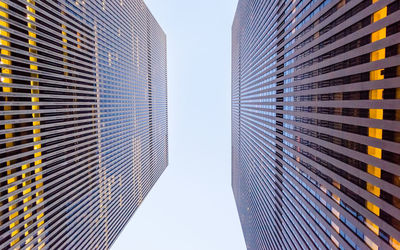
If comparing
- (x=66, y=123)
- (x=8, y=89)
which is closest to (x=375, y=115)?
(x=8, y=89)

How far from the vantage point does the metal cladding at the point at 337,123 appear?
61.2 feet

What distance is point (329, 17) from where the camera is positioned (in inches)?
1081

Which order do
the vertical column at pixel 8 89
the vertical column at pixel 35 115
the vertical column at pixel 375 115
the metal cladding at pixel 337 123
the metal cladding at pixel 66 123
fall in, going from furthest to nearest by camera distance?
1. the vertical column at pixel 35 115
2. the metal cladding at pixel 66 123
3. the vertical column at pixel 8 89
4. the vertical column at pixel 375 115
5. the metal cladding at pixel 337 123

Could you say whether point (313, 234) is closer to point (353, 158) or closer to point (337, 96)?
point (353, 158)

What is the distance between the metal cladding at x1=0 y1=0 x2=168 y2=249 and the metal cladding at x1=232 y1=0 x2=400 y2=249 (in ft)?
174

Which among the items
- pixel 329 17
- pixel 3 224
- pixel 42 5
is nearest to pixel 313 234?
pixel 329 17

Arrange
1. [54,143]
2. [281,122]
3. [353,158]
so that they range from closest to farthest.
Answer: [353,158], [54,143], [281,122]

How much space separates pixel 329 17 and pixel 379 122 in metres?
19.1

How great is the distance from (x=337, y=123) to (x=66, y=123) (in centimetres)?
5886

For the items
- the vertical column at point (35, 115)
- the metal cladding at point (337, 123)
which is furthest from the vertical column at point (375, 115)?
the vertical column at point (35, 115)

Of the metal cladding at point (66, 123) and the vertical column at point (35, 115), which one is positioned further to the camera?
the vertical column at point (35, 115)

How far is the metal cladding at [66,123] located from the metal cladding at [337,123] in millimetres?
53054

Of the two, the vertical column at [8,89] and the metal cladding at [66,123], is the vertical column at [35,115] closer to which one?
the metal cladding at [66,123]

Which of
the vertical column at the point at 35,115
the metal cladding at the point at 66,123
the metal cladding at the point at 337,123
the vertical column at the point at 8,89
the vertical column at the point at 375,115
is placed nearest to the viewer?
the metal cladding at the point at 337,123
